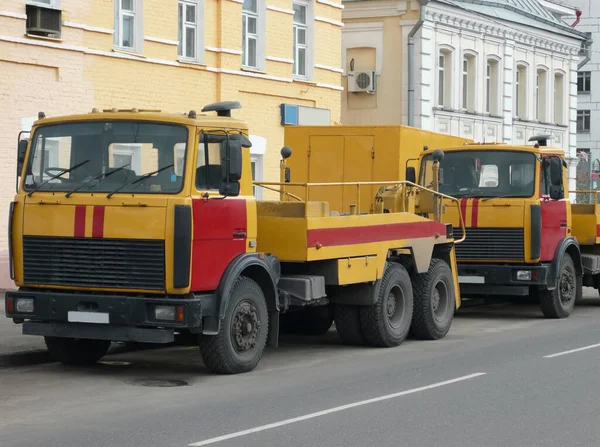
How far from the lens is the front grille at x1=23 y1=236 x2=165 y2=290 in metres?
11.7

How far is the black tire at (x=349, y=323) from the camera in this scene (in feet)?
48.4

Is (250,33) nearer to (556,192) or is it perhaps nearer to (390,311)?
(556,192)

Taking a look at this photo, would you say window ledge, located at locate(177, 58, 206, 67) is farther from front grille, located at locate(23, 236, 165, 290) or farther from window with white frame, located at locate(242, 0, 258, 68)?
front grille, located at locate(23, 236, 165, 290)

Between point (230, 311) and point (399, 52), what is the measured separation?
2522cm

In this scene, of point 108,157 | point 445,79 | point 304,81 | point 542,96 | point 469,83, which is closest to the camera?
point 108,157

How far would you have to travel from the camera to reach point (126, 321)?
11703 mm

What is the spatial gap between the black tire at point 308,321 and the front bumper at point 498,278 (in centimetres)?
304

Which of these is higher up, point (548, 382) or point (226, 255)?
point (226, 255)

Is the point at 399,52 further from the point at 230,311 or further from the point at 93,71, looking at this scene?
the point at 230,311

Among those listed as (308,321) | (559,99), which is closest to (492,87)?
(559,99)

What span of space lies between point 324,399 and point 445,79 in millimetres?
27702

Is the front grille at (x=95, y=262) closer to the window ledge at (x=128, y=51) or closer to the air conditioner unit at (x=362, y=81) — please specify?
the window ledge at (x=128, y=51)

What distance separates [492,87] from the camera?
40.4 meters

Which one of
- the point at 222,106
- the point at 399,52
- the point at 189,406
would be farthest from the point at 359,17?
the point at 189,406
